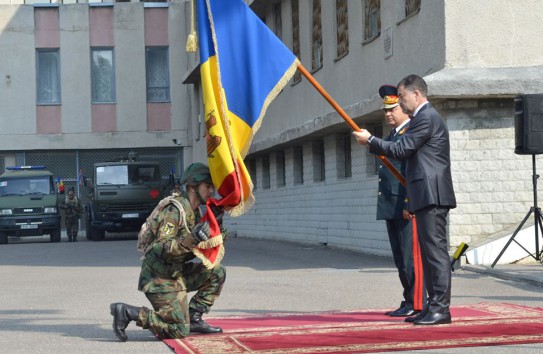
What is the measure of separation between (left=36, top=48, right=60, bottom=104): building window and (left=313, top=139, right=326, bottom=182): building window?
749 inches

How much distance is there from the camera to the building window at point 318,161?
28.2 metres

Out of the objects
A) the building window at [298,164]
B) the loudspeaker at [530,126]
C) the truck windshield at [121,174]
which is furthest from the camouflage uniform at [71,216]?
the loudspeaker at [530,126]

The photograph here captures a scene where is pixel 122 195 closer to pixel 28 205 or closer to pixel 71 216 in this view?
pixel 71 216

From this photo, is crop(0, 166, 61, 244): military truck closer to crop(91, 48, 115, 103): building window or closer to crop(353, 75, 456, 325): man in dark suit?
crop(91, 48, 115, 103): building window

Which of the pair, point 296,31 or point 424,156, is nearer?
point 424,156

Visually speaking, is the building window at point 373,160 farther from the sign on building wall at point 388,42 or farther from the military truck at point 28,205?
the military truck at point 28,205

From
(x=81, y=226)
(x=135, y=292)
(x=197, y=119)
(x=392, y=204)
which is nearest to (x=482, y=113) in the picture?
(x=135, y=292)

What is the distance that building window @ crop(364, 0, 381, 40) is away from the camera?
73.6 ft

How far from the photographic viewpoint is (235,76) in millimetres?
10719

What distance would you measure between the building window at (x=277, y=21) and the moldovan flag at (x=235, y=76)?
21.2 meters

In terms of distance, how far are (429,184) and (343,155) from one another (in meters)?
16.1

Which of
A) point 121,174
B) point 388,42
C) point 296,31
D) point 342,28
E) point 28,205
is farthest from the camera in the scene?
point 121,174

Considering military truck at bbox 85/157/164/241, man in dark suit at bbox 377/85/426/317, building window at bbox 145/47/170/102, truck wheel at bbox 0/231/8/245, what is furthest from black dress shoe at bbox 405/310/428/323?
building window at bbox 145/47/170/102

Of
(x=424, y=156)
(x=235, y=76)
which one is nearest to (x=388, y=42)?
(x=235, y=76)
